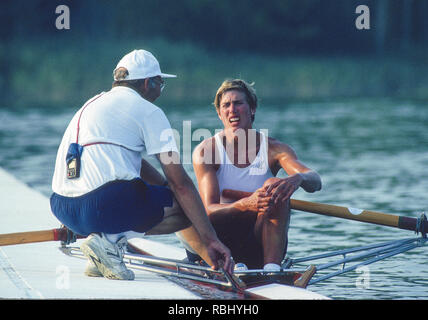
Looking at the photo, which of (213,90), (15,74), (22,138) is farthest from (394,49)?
(22,138)

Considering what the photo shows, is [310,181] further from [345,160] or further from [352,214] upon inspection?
[345,160]

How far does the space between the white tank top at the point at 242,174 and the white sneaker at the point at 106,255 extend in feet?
3.37

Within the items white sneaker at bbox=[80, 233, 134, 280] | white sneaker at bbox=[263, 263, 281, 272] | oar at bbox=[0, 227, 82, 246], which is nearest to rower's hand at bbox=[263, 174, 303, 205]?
white sneaker at bbox=[263, 263, 281, 272]

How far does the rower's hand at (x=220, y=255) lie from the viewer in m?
5.25

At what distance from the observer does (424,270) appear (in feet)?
24.2

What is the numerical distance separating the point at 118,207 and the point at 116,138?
40 centimetres

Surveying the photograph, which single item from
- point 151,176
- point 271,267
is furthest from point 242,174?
point 271,267

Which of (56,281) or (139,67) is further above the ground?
(139,67)

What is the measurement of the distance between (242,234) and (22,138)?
14.4m

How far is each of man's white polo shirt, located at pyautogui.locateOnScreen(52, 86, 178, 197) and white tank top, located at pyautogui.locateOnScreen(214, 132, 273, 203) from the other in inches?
40.2

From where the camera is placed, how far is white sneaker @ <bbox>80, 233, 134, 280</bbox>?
5258mm

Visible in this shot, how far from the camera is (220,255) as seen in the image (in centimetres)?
529

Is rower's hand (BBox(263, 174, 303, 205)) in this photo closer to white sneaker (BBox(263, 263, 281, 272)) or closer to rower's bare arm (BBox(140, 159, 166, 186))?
white sneaker (BBox(263, 263, 281, 272))
